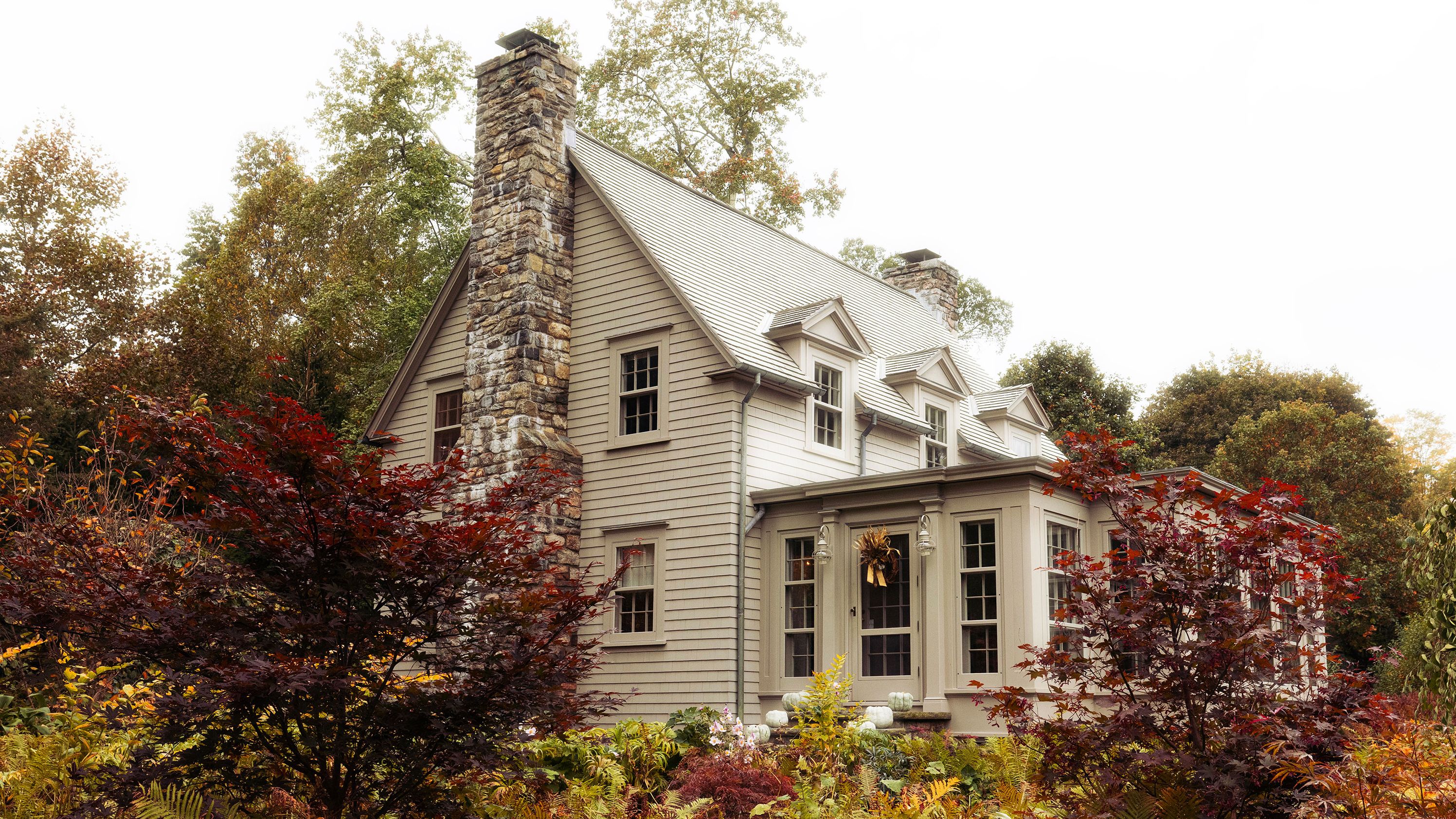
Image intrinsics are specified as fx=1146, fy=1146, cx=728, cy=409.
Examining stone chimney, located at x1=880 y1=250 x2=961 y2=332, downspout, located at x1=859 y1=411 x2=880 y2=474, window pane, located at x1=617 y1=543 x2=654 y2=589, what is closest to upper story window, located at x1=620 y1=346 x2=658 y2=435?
window pane, located at x1=617 y1=543 x2=654 y2=589

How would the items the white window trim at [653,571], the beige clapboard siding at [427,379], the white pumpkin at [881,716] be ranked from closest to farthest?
the white pumpkin at [881,716] → the white window trim at [653,571] → the beige clapboard siding at [427,379]

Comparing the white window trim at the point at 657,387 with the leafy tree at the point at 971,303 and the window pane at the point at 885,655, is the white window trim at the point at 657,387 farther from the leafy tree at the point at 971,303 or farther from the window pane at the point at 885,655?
the leafy tree at the point at 971,303

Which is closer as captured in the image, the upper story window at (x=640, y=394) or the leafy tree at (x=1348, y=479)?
the upper story window at (x=640, y=394)

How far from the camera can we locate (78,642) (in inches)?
256

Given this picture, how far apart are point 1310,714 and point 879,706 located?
7.89 m

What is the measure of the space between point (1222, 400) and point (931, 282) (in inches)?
715

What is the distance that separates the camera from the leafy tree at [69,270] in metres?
29.8

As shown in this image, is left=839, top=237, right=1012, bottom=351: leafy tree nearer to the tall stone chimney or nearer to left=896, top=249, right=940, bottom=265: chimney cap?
left=896, top=249, right=940, bottom=265: chimney cap

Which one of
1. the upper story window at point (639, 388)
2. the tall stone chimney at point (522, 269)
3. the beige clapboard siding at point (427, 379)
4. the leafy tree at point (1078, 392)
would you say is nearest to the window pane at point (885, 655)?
the upper story window at point (639, 388)

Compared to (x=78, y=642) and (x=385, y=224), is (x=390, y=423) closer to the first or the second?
(x=385, y=224)

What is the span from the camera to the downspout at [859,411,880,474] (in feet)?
59.2

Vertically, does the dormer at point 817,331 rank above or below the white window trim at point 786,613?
above

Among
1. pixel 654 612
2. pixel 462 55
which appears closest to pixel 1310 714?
pixel 654 612

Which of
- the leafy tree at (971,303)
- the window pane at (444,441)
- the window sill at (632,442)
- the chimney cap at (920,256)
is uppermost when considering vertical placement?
the leafy tree at (971,303)
